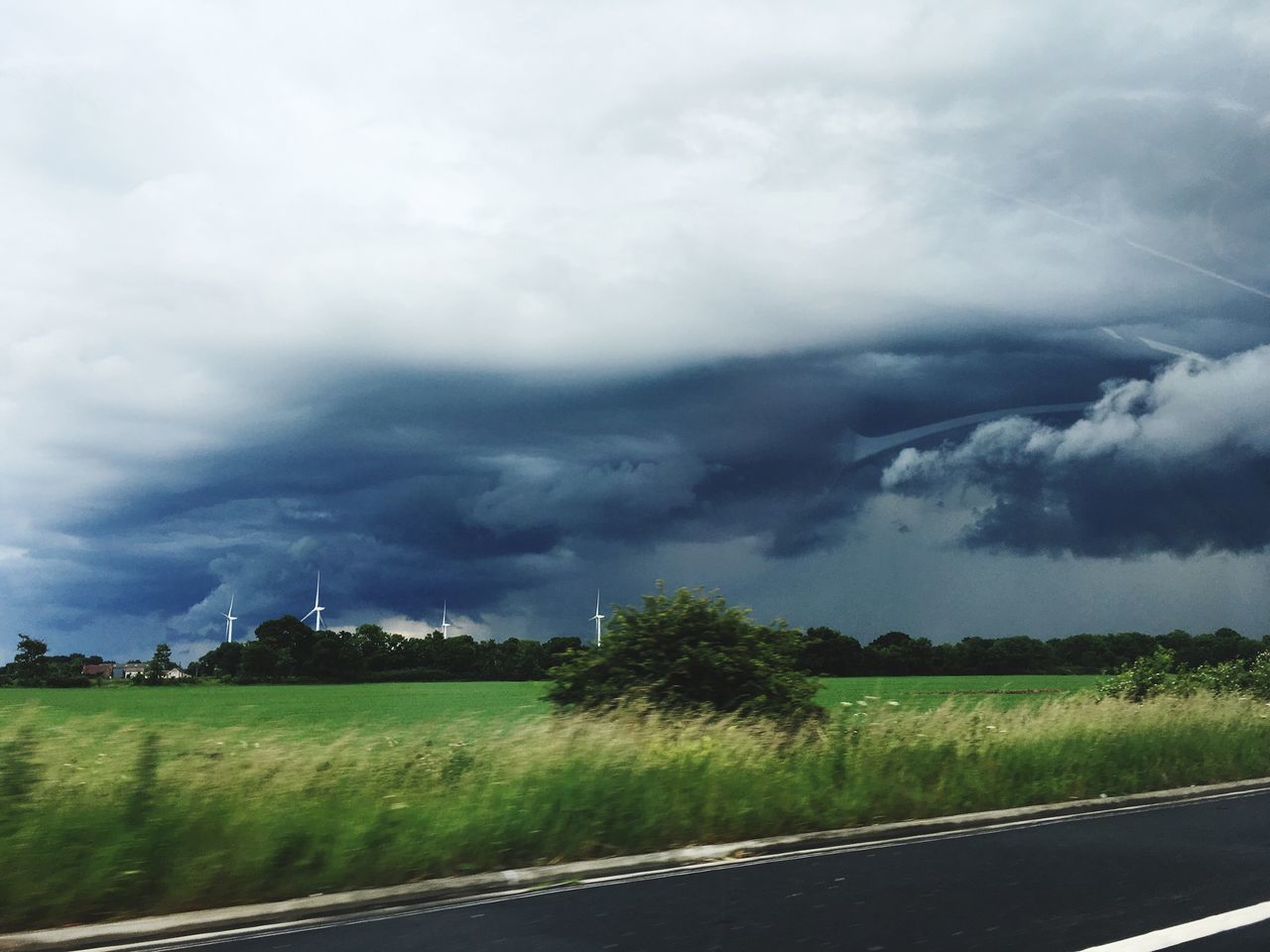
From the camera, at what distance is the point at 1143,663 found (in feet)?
81.4

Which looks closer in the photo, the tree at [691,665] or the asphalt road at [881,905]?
the asphalt road at [881,905]

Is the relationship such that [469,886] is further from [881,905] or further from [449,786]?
[881,905]

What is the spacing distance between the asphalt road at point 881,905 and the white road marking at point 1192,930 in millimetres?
83

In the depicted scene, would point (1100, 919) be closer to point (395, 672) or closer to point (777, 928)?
point (777, 928)

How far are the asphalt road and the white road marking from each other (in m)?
0.08

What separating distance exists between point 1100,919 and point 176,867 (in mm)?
6216

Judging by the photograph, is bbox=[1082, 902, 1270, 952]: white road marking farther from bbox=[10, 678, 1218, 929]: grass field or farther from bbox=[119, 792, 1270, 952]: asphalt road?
bbox=[10, 678, 1218, 929]: grass field

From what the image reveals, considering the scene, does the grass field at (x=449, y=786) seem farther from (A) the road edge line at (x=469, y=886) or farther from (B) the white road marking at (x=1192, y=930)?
(B) the white road marking at (x=1192, y=930)

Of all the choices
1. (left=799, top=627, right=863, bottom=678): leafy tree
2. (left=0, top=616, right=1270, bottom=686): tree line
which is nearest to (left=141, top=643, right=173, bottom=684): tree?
(left=0, top=616, right=1270, bottom=686): tree line

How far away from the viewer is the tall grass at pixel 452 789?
24.9 feet

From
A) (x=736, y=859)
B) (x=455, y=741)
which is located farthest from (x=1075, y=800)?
(x=455, y=741)

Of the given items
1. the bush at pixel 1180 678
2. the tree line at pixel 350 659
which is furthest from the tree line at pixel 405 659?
the bush at pixel 1180 678

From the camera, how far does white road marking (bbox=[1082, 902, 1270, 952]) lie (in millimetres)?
6141

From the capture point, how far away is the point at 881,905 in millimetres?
7359
